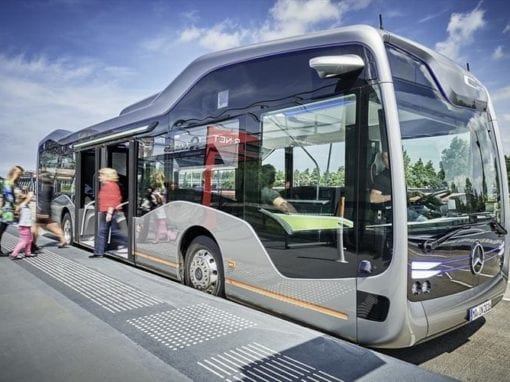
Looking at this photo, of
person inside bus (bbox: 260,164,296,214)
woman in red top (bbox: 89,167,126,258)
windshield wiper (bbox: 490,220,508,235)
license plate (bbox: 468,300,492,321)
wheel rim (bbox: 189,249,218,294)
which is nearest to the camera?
license plate (bbox: 468,300,492,321)

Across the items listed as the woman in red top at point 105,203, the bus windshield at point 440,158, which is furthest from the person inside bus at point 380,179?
the woman in red top at point 105,203

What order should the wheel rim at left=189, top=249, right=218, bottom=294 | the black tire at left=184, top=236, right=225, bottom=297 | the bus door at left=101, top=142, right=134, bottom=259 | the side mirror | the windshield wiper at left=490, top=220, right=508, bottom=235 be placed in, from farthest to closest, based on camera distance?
the bus door at left=101, top=142, right=134, bottom=259 → the wheel rim at left=189, top=249, right=218, bottom=294 → the black tire at left=184, top=236, right=225, bottom=297 → the windshield wiper at left=490, top=220, right=508, bottom=235 → the side mirror

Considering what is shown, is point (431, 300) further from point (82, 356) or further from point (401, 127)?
point (82, 356)

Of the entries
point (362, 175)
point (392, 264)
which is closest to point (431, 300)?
point (392, 264)

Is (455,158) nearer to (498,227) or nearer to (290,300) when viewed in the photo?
(498,227)

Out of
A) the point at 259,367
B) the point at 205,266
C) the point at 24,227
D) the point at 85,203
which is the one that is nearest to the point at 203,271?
the point at 205,266

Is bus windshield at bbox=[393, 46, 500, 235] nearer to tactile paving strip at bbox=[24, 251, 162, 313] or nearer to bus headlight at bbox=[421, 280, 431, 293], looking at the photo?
bus headlight at bbox=[421, 280, 431, 293]

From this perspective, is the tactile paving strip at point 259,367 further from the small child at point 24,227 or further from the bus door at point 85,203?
the bus door at point 85,203

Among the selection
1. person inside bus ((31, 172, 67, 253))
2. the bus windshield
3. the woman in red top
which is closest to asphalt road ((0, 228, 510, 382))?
the bus windshield

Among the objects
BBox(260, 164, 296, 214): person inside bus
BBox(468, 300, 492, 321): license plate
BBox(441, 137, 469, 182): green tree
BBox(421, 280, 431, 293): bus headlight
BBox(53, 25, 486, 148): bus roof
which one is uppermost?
BBox(53, 25, 486, 148): bus roof

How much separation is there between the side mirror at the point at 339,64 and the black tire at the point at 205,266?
2399 millimetres

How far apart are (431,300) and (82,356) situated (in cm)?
269

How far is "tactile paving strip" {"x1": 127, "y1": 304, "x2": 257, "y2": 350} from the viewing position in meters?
3.12

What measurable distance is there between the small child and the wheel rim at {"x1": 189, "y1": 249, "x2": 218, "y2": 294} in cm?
349
